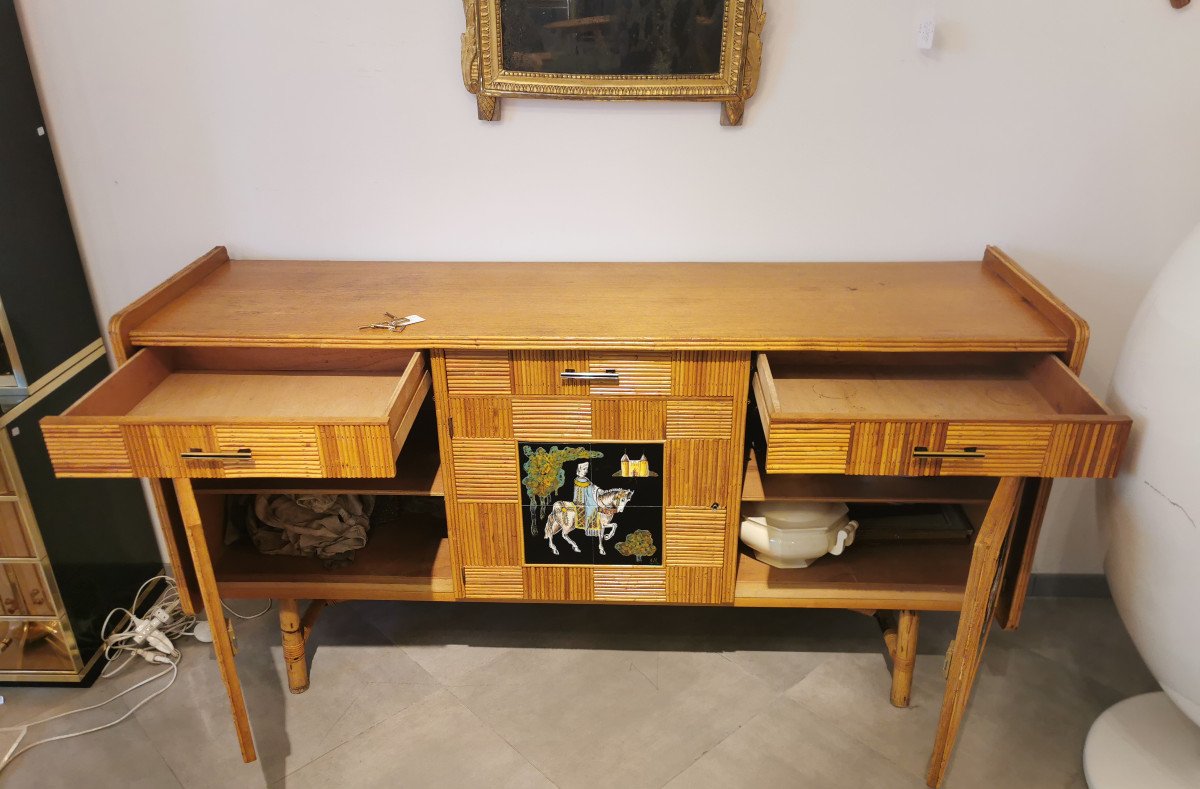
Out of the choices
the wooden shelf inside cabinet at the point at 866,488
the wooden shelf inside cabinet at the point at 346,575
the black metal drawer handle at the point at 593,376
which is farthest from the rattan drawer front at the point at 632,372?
the wooden shelf inside cabinet at the point at 346,575

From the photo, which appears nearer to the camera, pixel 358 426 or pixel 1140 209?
pixel 358 426

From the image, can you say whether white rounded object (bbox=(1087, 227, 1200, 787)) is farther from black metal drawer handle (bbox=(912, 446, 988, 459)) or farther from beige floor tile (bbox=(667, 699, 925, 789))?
beige floor tile (bbox=(667, 699, 925, 789))

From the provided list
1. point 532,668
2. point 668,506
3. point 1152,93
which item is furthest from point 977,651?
point 1152,93

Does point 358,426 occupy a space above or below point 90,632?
above

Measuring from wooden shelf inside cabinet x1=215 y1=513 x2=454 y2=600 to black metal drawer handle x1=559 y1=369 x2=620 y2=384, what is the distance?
1.73ft

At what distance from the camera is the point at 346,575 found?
1.76m

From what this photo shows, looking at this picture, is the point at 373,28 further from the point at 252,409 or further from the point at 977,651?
the point at 977,651

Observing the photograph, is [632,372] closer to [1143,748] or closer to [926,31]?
[926,31]

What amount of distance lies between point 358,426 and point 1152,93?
1.60 meters

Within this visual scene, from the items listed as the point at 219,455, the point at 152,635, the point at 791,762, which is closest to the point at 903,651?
the point at 791,762

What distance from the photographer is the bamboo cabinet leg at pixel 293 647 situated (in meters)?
1.78

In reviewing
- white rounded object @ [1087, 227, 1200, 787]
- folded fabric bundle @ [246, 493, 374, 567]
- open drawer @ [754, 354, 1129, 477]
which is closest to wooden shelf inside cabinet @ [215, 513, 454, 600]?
folded fabric bundle @ [246, 493, 374, 567]

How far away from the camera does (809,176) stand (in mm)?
1777

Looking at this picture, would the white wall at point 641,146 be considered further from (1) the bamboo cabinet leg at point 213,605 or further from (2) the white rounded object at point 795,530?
(1) the bamboo cabinet leg at point 213,605
